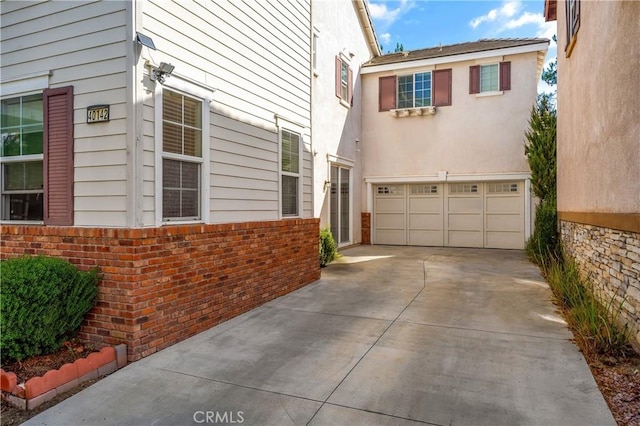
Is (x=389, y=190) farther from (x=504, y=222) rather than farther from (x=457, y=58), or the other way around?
(x=457, y=58)

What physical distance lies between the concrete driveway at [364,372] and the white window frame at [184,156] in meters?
1.43

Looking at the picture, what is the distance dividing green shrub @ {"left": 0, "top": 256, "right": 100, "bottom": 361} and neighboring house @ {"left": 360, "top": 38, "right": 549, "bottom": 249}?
432 inches

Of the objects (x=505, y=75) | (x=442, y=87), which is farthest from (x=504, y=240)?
(x=442, y=87)

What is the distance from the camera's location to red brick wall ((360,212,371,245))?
14.2m

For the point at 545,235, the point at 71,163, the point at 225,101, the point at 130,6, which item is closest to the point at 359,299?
the point at 225,101

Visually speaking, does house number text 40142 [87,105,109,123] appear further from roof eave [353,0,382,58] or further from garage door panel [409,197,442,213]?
roof eave [353,0,382,58]

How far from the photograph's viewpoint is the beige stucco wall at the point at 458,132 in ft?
41.3

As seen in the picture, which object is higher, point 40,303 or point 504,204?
point 504,204

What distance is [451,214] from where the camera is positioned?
13.5m

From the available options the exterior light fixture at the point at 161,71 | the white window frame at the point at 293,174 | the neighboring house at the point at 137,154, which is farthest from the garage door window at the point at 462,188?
the exterior light fixture at the point at 161,71

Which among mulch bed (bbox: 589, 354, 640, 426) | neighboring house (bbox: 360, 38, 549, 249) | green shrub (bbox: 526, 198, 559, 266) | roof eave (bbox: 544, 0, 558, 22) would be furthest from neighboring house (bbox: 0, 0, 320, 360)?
roof eave (bbox: 544, 0, 558, 22)

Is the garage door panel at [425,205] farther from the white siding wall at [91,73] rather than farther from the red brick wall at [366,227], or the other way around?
the white siding wall at [91,73]

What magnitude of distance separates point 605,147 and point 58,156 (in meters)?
6.45

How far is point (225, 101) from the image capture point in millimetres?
5285
